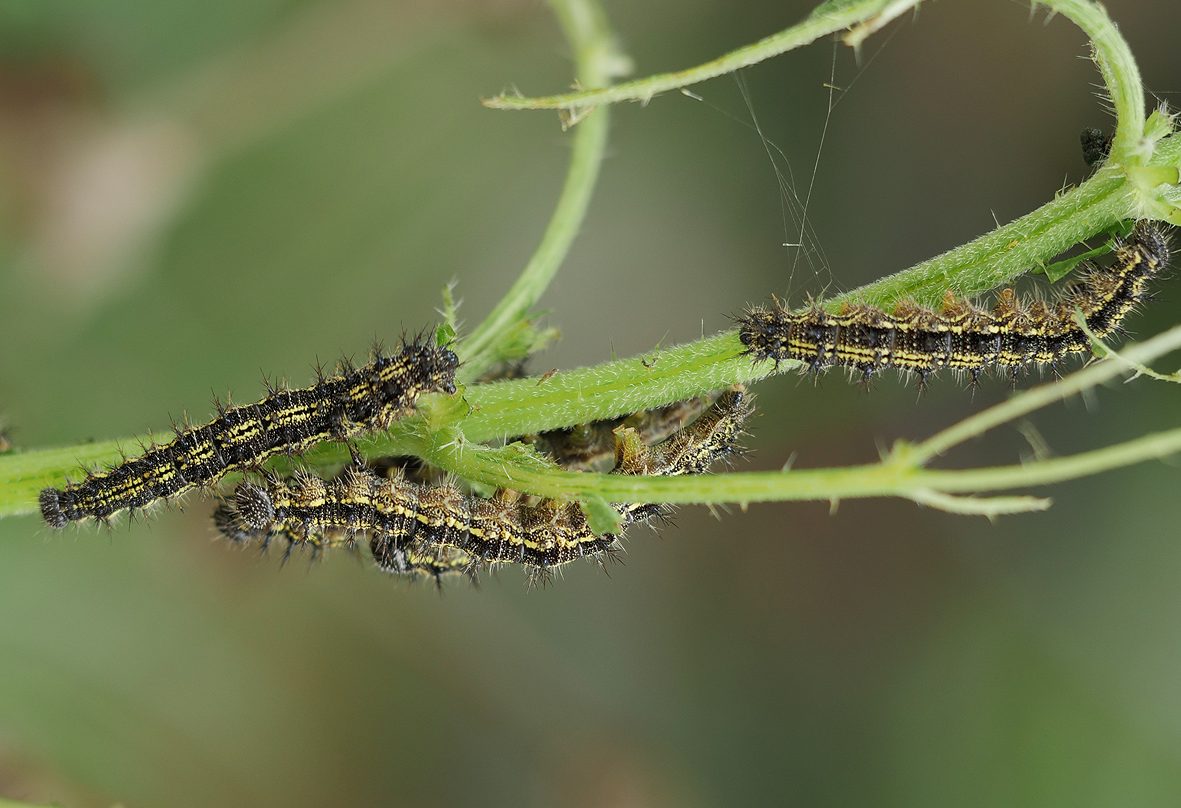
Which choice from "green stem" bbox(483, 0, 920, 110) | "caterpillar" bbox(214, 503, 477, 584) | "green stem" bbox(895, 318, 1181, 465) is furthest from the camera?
"caterpillar" bbox(214, 503, 477, 584)

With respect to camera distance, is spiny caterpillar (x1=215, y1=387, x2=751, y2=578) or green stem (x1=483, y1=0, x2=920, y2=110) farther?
spiny caterpillar (x1=215, y1=387, x2=751, y2=578)

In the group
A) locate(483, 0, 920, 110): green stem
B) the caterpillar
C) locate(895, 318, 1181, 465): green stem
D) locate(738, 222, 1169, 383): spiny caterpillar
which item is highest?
locate(483, 0, 920, 110): green stem

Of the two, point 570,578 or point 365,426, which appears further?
point 570,578

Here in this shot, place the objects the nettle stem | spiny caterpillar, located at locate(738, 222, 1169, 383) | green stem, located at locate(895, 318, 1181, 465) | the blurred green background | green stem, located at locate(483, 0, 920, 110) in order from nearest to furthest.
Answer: green stem, located at locate(895, 318, 1181, 465) → the nettle stem → green stem, located at locate(483, 0, 920, 110) → spiny caterpillar, located at locate(738, 222, 1169, 383) → the blurred green background

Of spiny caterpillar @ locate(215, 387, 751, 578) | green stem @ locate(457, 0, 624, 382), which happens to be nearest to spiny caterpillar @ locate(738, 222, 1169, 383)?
spiny caterpillar @ locate(215, 387, 751, 578)

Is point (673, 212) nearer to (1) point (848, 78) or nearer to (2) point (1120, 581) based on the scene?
(1) point (848, 78)

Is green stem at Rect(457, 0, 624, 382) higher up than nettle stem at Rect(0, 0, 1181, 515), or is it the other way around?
green stem at Rect(457, 0, 624, 382)

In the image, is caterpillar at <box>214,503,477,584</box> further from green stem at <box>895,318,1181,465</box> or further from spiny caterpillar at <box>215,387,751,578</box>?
green stem at <box>895,318,1181,465</box>

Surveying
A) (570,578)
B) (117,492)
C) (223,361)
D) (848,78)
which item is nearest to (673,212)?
(848,78)
